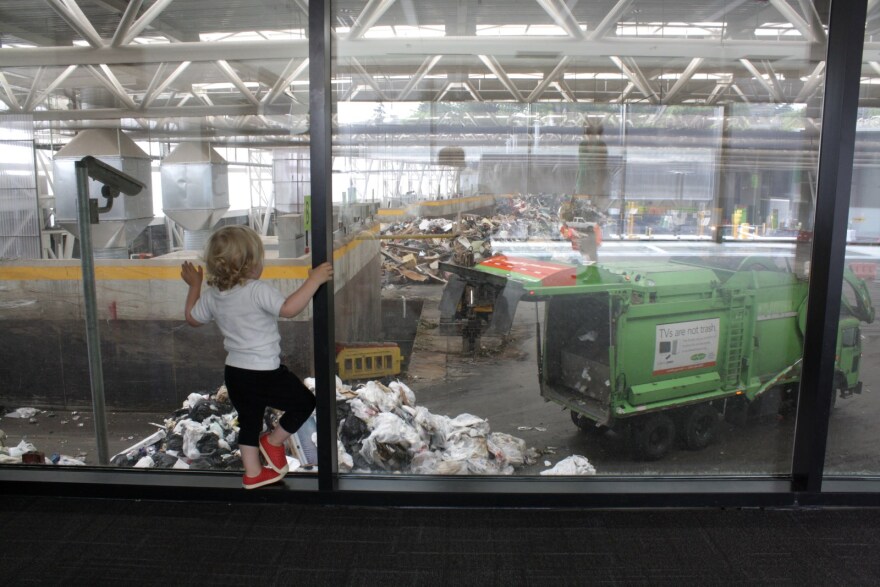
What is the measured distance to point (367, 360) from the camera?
3012 millimetres

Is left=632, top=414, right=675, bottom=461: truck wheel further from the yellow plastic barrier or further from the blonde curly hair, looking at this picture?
the blonde curly hair

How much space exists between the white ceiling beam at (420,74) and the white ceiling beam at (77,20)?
73.6 inches

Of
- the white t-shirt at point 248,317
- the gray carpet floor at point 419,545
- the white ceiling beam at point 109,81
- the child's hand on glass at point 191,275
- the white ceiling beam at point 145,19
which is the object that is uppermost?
the white ceiling beam at point 145,19

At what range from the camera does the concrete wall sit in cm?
301

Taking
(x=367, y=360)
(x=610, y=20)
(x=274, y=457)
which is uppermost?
(x=610, y=20)

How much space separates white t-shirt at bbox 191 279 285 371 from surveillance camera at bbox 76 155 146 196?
2.84ft

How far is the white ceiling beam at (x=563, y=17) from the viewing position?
3.15 m

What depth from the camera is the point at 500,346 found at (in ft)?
10.4

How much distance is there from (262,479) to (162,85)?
7.98 feet

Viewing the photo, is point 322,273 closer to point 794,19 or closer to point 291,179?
point 291,179

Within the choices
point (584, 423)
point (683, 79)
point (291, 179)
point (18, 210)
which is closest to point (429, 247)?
point (291, 179)

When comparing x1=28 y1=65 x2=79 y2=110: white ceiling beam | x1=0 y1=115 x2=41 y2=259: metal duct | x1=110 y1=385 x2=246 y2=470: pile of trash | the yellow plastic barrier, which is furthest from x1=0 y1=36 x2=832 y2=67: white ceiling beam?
x1=110 y1=385 x2=246 y2=470: pile of trash

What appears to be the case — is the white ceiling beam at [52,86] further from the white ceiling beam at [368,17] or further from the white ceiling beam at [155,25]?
the white ceiling beam at [368,17]

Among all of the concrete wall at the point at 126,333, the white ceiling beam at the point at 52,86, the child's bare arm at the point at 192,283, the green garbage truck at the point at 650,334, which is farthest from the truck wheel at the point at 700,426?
the white ceiling beam at the point at 52,86
